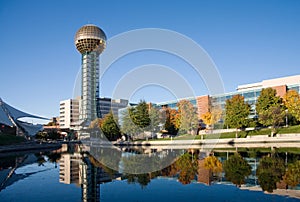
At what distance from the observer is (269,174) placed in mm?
18875

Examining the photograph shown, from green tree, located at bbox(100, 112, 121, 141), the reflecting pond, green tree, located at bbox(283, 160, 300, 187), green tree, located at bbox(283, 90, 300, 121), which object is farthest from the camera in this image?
green tree, located at bbox(100, 112, 121, 141)

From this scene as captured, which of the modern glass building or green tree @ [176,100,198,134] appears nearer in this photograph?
green tree @ [176,100,198,134]

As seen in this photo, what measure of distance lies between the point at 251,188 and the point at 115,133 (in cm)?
5660

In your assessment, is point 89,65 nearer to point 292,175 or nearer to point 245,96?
point 245,96

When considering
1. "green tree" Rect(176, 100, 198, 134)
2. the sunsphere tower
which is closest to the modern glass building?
"green tree" Rect(176, 100, 198, 134)

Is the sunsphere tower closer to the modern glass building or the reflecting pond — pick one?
the modern glass building

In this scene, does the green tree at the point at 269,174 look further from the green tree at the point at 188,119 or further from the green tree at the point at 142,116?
the green tree at the point at 142,116

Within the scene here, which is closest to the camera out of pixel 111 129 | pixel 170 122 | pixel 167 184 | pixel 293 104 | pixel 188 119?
pixel 167 184

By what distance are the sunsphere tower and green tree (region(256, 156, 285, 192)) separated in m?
128

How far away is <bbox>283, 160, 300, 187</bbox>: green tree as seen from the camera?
16.3 meters

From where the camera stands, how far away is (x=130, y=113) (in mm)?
63469

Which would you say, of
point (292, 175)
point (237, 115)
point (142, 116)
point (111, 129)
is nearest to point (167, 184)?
point (292, 175)

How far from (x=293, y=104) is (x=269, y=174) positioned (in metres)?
40.6

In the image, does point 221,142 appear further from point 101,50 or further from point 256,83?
point 101,50
